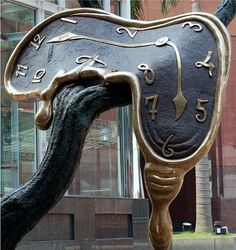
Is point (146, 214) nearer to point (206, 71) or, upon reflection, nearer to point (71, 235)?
point (71, 235)

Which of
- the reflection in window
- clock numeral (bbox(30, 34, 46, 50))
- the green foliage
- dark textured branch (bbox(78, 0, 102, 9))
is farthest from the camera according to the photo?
the green foliage

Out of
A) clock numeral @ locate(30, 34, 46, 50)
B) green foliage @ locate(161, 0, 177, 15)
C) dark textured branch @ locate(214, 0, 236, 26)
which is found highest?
green foliage @ locate(161, 0, 177, 15)

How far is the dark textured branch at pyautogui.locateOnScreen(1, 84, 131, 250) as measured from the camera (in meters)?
3.95

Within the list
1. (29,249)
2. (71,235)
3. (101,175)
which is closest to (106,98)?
(29,249)

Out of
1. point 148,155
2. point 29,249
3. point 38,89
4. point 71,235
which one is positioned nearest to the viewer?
point 148,155

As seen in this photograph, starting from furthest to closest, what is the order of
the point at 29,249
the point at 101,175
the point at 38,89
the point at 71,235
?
the point at 101,175 → the point at 71,235 → the point at 29,249 → the point at 38,89

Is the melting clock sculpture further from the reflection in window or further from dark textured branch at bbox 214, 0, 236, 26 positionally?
the reflection in window

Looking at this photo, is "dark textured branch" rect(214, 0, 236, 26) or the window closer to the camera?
"dark textured branch" rect(214, 0, 236, 26)

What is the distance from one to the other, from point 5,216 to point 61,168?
362 mm

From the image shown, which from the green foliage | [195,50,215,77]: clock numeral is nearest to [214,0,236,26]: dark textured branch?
[195,50,215,77]: clock numeral

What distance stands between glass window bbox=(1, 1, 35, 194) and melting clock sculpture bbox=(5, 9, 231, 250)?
407 inches

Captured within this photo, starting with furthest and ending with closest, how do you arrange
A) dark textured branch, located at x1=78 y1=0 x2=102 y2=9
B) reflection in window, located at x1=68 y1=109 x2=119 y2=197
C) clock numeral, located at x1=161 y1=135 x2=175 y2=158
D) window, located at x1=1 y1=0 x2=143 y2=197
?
reflection in window, located at x1=68 y1=109 x2=119 y2=197 < window, located at x1=1 y1=0 x2=143 y2=197 < dark textured branch, located at x1=78 y1=0 x2=102 y2=9 < clock numeral, located at x1=161 y1=135 x2=175 y2=158

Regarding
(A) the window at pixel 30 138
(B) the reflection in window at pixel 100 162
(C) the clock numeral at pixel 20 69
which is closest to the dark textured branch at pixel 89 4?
(C) the clock numeral at pixel 20 69

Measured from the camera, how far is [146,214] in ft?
60.5
